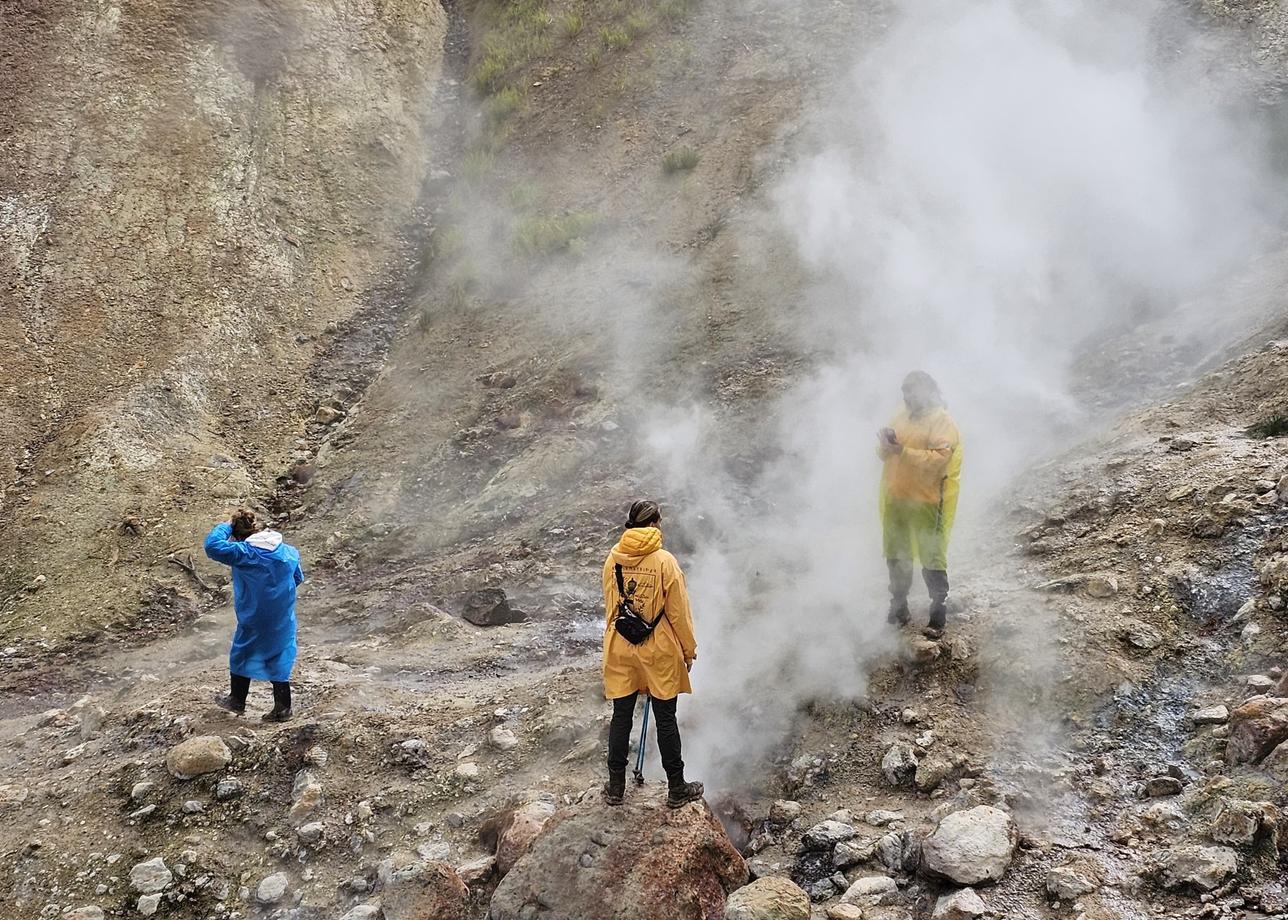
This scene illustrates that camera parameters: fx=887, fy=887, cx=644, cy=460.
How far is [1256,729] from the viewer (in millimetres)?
3084

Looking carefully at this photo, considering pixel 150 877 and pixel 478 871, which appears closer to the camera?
pixel 478 871

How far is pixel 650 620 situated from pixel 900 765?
128 cm

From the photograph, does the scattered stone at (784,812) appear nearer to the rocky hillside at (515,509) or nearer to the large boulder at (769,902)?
the rocky hillside at (515,509)

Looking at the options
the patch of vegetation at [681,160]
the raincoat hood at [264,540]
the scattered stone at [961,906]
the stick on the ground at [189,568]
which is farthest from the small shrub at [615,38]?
the scattered stone at [961,906]

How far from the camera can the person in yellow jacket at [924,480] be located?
13.8ft

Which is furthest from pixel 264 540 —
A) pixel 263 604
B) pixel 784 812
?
pixel 784 812

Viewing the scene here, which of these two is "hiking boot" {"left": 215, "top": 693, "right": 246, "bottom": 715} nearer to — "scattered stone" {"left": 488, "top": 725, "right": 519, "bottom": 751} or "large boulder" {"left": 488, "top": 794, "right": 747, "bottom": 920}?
"scattered stone" {"left": 488, "top": 725, "right": 519, "bottom": 751}

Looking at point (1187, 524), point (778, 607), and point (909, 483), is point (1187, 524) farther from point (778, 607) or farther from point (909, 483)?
point (778, 607)

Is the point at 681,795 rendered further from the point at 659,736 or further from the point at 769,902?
the point at 769,902

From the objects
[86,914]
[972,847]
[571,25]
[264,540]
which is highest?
[571,25]

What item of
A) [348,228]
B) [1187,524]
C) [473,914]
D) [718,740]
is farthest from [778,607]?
[348,228]

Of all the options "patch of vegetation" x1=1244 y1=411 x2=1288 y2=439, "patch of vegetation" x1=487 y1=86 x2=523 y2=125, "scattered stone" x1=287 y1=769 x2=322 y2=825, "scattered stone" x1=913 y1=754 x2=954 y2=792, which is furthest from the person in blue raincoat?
"patch of vegetation" x1=487 y1=86 x2=523 y2=125

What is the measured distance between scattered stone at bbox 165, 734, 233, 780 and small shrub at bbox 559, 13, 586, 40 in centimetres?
1315

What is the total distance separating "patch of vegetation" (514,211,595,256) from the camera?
10914mm
